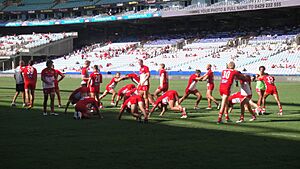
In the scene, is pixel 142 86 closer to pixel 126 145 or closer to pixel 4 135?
pixel 4 135

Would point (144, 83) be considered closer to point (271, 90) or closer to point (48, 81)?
point (48, 81)

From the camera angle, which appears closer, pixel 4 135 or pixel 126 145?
pixel 126 145

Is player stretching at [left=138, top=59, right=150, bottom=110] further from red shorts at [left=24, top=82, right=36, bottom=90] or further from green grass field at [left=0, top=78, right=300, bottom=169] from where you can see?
red shorts at [left=24, top=82, right=36, bottom=90]

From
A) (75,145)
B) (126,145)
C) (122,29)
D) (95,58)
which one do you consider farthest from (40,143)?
(122,29)

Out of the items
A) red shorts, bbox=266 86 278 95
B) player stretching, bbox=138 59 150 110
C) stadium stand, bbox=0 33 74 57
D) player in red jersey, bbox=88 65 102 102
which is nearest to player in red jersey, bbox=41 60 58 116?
player in red jersey, bbox=88 65 102 102

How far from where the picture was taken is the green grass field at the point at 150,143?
33.1ft

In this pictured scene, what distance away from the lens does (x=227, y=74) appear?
16.8 metres

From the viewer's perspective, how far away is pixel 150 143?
41.4 feet

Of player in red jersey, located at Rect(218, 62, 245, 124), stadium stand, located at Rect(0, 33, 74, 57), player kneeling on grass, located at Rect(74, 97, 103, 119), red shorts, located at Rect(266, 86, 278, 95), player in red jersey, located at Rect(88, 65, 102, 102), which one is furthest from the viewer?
stadium stand, located at Rect(0, 33, 74, 57)

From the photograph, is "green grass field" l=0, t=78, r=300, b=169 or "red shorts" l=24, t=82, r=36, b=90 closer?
"green grass field" l=0, t=78, r=300, b=169

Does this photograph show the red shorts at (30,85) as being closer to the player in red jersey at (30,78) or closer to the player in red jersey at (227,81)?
the player in red jersey at (30,78)

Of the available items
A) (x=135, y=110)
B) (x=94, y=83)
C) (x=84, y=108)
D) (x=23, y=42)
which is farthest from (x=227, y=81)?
(x=23, y=42)

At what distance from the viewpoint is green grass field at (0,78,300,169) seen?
1009cm

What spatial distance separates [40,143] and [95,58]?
216 ft
